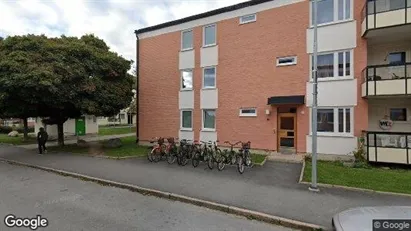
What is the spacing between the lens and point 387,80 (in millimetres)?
11875

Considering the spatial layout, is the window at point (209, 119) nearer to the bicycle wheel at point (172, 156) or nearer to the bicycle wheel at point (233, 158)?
the bicycle wheel at point (172, 156)

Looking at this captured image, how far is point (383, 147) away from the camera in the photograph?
11.7 m

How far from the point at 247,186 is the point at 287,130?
6.97 m

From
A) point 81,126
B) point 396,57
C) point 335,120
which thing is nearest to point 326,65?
point 335,120

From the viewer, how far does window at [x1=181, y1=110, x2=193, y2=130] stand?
18.2 metres

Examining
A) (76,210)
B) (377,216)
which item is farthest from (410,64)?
(76,210)

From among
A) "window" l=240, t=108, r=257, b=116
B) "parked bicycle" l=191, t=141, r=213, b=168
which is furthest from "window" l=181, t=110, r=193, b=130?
"parked bicycle" l=191, t=141, r=213, b=168

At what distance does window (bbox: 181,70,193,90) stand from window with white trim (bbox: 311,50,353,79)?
798cm

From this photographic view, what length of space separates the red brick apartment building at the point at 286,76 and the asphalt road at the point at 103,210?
8.91 m

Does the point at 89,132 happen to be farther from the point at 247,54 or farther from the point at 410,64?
the point at 410,64

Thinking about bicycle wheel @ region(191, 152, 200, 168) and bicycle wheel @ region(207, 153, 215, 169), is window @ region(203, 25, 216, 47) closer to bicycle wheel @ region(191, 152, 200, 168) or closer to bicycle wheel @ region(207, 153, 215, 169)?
bicycle wheel @ region(191, 152, 200, 168)

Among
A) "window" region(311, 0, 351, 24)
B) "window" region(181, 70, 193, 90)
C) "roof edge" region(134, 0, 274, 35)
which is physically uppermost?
"roof edge" region(134, 0, 274, 35)

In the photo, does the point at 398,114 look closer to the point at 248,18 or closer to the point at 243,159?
the point at 243,159

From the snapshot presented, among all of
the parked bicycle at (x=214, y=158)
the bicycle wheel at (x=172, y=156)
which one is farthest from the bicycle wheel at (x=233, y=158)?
the bicycle wheel at (x=172, y=156)
